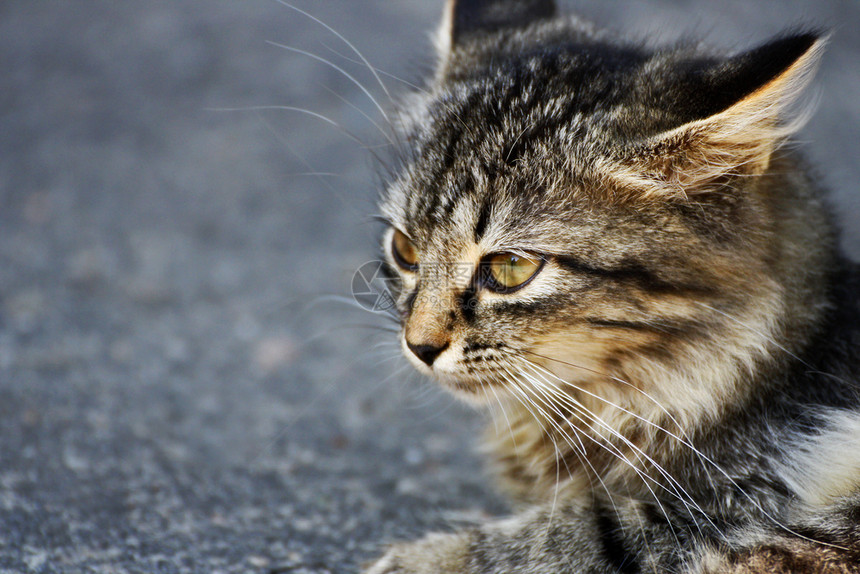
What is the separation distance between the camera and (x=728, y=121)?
5.94 ft

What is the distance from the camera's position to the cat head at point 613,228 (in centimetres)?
192

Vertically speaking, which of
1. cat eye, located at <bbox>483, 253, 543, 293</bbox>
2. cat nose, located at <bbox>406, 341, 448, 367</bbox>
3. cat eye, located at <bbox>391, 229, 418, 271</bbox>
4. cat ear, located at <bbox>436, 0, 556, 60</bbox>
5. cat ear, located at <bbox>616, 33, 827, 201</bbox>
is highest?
cat ear, located at <bbox>436, 0, 556, 60</bbox>

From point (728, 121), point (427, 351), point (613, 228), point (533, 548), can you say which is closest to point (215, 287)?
point (427, 351)

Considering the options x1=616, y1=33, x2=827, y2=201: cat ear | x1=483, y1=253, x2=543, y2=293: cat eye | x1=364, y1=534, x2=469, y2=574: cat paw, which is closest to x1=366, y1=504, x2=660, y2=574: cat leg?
x1=364, y1=534, x2=469, y2=574: cat paw

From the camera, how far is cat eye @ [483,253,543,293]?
204 centimetres

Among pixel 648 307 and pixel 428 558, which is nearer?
pixel 648 307

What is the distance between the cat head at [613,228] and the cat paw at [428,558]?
1.47 ft

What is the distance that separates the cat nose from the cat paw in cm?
56

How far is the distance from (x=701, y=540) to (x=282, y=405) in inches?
81.0

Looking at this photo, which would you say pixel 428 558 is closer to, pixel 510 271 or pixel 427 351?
pixel 427 351

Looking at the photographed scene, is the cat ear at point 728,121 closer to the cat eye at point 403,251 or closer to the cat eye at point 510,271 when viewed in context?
the cat eye at point 510,271

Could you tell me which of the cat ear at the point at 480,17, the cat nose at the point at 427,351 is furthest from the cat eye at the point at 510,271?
the cat ear at the point at 480,17

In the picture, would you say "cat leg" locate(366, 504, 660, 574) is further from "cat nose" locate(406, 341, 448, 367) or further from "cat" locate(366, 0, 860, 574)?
"cat nose" locate(406, 341, 448, 367)

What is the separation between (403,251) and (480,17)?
992mm
